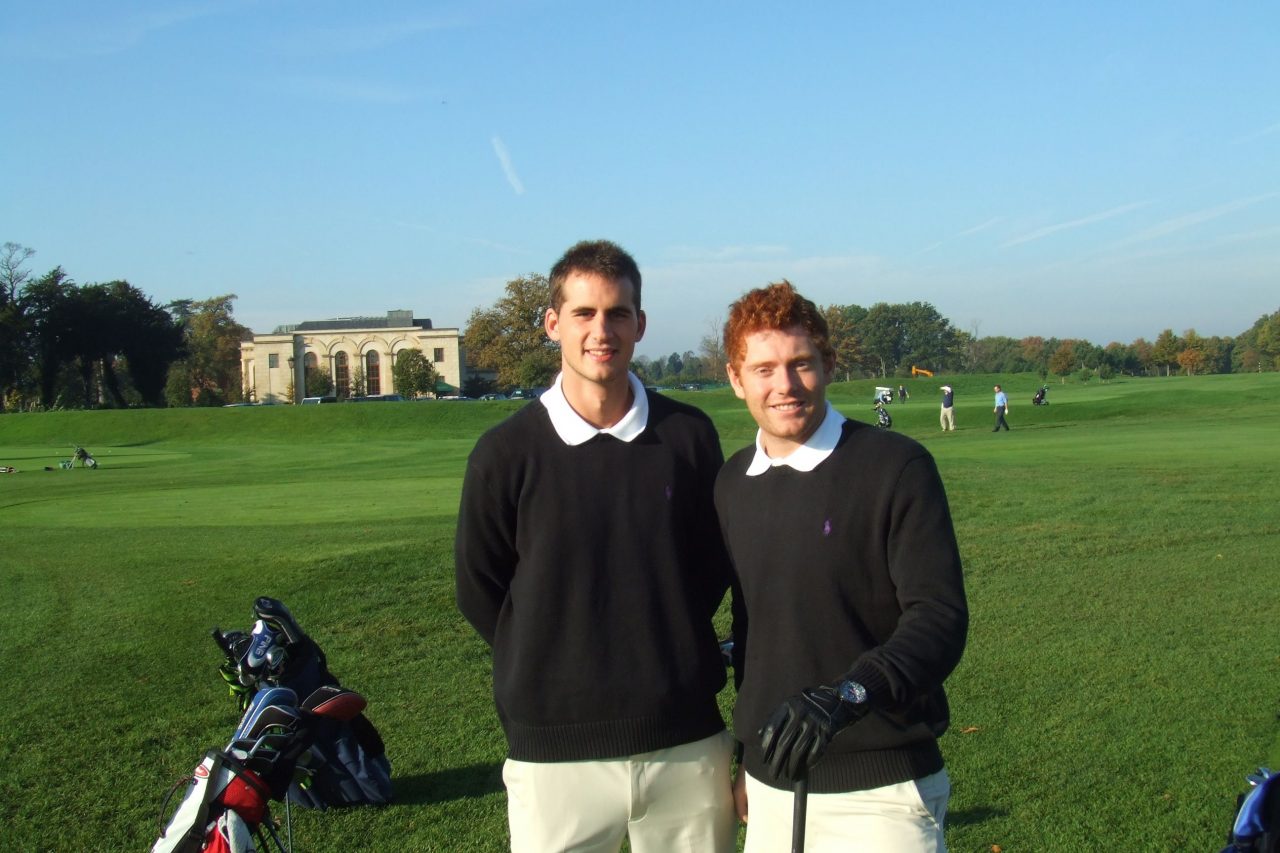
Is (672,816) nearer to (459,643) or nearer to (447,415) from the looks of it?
(459,643)

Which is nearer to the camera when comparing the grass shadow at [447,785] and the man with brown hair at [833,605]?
the man with brown hair at [833,605]

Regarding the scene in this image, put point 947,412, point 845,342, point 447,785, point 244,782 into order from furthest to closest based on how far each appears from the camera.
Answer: point 845,342, point 947,412, point 447,785, point 244,782

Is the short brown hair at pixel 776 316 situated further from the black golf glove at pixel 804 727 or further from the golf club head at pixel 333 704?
the golf club head at pixel 333 704

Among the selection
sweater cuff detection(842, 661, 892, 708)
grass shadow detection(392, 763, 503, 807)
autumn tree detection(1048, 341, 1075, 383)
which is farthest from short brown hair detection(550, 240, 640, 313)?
autumn tree detection(1048, 341, 1075, 383)

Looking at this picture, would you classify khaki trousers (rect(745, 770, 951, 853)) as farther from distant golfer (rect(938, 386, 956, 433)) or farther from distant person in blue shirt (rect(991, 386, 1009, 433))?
distant golfer (rect(938, 386, 956, 433))

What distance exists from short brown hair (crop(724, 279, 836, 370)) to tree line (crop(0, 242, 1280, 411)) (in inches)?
1724

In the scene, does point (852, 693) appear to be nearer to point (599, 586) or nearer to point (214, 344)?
point (599, 586)

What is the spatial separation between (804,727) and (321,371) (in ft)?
373

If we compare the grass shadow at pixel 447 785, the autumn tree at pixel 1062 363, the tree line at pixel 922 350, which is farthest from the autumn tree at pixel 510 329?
the grass shadow at pixel 447 785

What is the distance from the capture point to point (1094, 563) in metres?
10.7

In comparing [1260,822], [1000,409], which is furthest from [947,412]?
[1260,822]

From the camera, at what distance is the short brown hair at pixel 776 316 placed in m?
2.90

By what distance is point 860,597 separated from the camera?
2789mm

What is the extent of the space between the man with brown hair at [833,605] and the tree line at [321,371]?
4389cm
